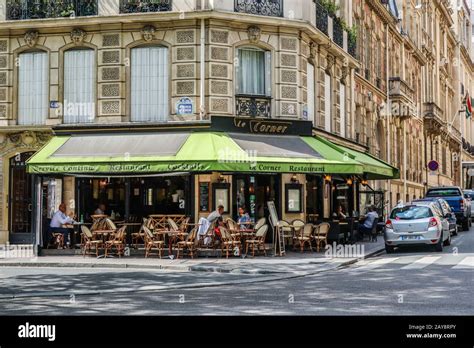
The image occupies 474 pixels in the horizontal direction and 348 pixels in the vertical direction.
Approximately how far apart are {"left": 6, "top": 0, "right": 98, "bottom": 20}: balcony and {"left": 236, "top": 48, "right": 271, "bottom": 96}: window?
5118 mm

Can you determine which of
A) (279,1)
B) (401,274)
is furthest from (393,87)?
(401,274)

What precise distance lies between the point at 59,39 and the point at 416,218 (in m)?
12.9

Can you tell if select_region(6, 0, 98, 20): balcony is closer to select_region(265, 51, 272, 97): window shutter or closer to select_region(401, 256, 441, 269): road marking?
select_region(265, 51, 272, 97): window shutter

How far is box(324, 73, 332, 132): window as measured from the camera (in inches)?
1082

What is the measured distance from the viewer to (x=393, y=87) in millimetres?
40719

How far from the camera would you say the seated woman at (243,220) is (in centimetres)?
2102

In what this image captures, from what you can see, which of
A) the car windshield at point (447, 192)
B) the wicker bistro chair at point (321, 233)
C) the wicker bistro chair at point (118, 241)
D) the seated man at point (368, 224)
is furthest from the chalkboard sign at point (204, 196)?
the car windshield at point (447, 192)

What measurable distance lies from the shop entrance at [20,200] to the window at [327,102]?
35.6ft

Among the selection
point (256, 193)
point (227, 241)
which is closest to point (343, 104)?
point (256, 193)

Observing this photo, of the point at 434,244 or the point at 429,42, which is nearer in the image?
the point at 434,244

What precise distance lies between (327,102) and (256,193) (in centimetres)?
572

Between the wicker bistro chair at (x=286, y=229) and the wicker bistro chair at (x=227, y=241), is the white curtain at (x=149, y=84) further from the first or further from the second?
the wicker bistro chair at (x=286, y=229)

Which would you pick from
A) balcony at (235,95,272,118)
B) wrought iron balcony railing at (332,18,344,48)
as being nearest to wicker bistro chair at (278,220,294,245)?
balcony at (235,95,272,118)

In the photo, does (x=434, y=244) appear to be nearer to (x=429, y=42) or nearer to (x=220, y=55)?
(x=220, y=55)
